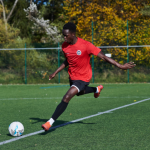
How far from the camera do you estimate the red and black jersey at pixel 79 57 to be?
637 centimetres

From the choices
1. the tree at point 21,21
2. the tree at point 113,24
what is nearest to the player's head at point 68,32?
the tree at point 113,24

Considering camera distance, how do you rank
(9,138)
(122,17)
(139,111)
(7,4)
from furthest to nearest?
(7,4) → (122,17) → (139,111) → (9,138)

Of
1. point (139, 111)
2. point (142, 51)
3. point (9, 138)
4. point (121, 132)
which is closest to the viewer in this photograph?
point (9, 138)

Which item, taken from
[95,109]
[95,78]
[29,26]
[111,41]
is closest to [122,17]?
[111,41]

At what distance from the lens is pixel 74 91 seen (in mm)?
6215

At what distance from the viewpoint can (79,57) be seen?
639 cm

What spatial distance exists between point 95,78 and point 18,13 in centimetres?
1459

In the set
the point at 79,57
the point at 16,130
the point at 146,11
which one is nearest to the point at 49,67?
the point at 146,11

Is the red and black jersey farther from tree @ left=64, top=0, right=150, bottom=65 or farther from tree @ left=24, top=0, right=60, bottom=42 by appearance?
tree @ left=24, top=0, right=60, bottom=42

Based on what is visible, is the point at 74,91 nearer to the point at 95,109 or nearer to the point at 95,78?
the point at 95,109

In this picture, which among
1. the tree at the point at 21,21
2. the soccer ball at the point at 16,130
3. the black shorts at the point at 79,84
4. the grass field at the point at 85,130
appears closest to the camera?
the grass field at the point at 85,130

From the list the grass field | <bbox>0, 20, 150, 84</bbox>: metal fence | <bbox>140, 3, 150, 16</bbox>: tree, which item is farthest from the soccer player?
<bbox>140, 3, 150, 16</bbox>: tree

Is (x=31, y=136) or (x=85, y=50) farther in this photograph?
(x=85, y=50)

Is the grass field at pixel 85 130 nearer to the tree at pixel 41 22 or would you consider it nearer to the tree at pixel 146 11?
the tree at pixel 146 11
